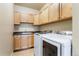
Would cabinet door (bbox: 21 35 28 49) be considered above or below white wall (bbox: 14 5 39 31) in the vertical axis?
below

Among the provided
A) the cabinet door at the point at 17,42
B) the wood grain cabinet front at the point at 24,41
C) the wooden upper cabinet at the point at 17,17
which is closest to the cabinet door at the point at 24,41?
the wood grain cabinet front at the point at 24,41

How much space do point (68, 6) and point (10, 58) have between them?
5.42 ft

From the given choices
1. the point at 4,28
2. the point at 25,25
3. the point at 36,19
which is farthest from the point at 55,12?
the point at 25,25

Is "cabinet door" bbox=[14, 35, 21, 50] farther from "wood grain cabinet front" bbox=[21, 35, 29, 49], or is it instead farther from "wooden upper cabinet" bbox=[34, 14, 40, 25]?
"wooden upper cabinet" bbox=[34, 14, 40, 25]

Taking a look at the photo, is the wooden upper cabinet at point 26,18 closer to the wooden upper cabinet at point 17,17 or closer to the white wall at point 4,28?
the wooden upper cabinet at point 17,17

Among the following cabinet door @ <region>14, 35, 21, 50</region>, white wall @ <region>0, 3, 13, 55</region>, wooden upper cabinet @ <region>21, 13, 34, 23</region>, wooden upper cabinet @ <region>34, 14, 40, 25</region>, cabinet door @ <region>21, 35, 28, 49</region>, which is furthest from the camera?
wooden upper cabinet @ <region>34, 14, 40, 25</region>

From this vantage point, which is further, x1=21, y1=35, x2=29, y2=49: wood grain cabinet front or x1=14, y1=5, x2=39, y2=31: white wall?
x1=14, y1=5, x2=39, y2=31: white wall

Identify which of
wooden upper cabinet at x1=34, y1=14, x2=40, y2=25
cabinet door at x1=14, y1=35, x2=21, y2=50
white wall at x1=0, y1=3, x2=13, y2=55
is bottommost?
cabinet door at x1=14, y1=35, x2=21, y2=50

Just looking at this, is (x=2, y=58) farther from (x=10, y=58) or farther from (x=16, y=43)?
(x=16, y=43)

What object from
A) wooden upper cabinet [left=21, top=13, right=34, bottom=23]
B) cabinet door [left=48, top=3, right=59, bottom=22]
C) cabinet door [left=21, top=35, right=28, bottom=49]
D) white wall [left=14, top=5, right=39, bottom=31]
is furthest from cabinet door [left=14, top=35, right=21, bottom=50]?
cabinet door [left=48, top=3, right=59, bottom=22]

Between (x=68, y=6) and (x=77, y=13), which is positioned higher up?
(x=68, y=6)

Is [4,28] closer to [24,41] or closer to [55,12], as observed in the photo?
[55,12]

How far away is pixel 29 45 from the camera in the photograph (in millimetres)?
4723

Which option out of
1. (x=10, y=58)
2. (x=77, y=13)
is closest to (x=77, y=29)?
(x=77, y=13)
